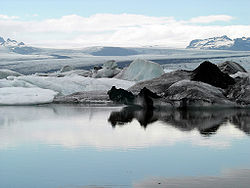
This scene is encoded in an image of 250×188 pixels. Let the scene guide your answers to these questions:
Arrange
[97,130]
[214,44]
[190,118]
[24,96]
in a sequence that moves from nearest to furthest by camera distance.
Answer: [97,130], [190,118], [24,96], [214,44]

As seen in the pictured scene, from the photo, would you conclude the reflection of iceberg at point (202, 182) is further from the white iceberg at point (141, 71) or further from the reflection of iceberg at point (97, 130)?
the white iceberg at point (141, 71)

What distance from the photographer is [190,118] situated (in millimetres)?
10086

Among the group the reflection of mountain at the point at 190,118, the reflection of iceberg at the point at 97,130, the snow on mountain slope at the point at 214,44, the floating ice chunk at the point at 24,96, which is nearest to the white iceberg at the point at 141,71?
the floating ice chunk at the point at 24,96

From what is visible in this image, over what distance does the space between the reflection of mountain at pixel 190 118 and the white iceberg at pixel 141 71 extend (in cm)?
872

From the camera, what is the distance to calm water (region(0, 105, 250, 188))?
4.83 metres

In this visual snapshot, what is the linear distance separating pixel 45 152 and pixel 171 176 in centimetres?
194

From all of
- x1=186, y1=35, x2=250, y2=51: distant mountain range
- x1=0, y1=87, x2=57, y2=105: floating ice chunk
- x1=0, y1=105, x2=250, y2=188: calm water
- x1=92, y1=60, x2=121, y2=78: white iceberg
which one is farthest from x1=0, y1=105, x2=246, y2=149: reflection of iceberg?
x1=186, y1=35, x2=250, y2=51: distant mountain range

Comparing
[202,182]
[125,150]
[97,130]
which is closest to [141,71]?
[97,130]

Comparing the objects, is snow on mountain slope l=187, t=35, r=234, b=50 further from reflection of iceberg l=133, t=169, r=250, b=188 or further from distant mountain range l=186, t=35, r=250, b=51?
reflection of iceberg l=133, t=169, r=250, b=188

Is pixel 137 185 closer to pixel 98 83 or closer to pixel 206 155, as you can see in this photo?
pixel 206 155

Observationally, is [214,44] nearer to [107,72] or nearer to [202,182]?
[107,72]

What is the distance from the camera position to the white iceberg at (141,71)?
826 inches

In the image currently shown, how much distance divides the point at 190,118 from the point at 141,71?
1119 cm

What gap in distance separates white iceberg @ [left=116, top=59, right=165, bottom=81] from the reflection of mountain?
28.6ft
